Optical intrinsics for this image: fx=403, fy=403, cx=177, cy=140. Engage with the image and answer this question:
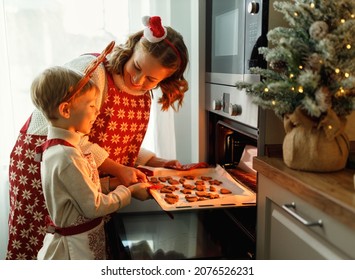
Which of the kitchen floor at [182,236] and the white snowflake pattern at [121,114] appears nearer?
the kitchen floor at [182,236]

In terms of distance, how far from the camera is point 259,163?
3.70 feet

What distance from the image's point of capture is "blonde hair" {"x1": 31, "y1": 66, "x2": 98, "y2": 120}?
3.60 ft

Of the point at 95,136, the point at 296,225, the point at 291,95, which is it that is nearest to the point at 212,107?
the point at 95,136

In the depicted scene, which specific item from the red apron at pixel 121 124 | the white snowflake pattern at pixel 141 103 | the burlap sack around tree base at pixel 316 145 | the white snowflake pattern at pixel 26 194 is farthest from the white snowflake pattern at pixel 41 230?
the burlap sack around tree base at pixel 316 145

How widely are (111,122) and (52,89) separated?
0.35m

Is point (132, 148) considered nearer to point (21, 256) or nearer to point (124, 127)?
point (124, 127)

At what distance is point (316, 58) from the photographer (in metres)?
0.92

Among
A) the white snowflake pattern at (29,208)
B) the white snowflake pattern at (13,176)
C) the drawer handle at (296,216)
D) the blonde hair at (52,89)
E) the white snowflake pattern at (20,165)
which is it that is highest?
the blonde hair at (52,89)

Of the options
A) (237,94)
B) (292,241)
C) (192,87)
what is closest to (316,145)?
(292,241)

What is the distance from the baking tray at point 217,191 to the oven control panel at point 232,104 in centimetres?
24

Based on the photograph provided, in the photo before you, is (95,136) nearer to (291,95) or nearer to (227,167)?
(227,167)

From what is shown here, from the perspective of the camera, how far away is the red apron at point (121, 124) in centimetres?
141

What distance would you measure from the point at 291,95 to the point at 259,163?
221 millimetres

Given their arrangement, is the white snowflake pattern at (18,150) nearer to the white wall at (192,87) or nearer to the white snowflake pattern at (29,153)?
the white snowflake pattern at (29,153)
